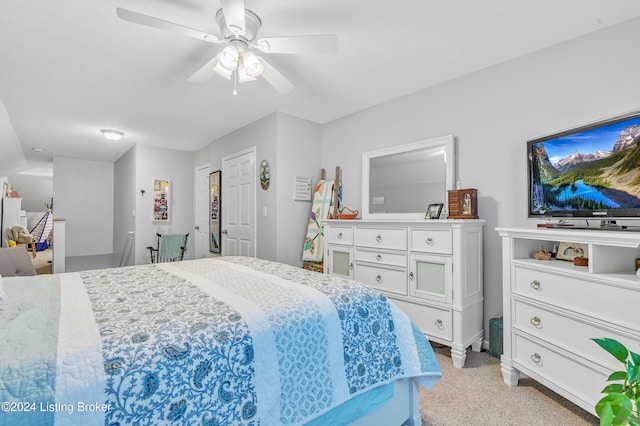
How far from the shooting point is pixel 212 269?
6.14 feet

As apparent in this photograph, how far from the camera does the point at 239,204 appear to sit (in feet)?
14.3

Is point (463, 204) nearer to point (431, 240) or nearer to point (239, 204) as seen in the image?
point (431, 240)

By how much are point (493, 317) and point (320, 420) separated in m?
2.02

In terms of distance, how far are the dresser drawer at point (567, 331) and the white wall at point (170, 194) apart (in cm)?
552

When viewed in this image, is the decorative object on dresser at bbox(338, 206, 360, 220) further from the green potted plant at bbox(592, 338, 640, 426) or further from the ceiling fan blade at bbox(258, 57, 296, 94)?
the green potted plant at bbox(592, 338, 640, 426)

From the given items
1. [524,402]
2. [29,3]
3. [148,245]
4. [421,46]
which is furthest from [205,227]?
[524,402]


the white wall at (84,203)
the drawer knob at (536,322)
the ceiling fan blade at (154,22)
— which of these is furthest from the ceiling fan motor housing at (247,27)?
the white wall at (84,203)

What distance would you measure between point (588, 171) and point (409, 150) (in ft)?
4.86

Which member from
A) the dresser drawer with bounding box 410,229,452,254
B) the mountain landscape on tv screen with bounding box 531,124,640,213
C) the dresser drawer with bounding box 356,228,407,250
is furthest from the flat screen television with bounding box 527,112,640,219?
the dresser drawer with bounding box 356,228,407,250

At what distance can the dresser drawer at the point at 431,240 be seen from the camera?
7.68 ft

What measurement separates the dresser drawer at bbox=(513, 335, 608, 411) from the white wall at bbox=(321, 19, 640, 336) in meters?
0.66

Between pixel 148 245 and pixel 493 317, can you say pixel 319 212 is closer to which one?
pixel 493 317

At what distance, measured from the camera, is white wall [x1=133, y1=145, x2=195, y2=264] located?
5.29 metres

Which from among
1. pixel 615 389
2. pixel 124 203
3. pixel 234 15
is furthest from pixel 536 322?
pixel 124 203
